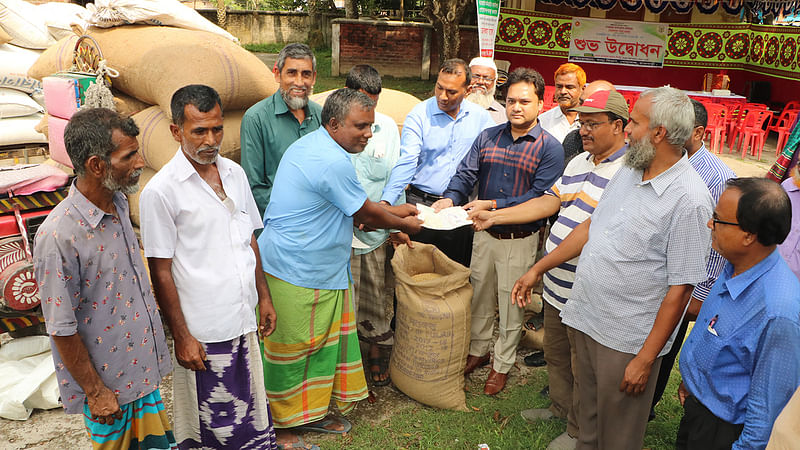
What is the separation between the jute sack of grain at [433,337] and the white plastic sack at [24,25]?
24.0 feet

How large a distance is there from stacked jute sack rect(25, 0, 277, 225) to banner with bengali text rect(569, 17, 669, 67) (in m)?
11.2

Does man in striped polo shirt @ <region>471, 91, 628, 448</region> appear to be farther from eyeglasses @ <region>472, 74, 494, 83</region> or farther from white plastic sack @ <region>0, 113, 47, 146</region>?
white plastic sack @ <region>0, 113, 47, 146</region>

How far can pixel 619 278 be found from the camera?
8.69 ft

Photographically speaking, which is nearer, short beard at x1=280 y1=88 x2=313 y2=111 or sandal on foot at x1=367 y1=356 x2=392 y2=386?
short beard at x1=280 y1=88 x2=313 y2=111

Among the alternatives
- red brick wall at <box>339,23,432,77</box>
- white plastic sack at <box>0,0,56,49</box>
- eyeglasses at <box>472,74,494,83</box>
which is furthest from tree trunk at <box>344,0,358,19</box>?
eyeglasses at <box>472,74,494,83</box>

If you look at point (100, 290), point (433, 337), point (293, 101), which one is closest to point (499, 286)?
point (433, 337)

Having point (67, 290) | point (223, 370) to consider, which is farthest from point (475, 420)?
point (67, 290)

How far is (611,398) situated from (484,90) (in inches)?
132

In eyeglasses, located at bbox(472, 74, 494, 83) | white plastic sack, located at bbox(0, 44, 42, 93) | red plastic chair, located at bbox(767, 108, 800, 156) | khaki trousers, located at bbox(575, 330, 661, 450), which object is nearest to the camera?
khaki trousers, located at bbox(575, 330, 661, 450)

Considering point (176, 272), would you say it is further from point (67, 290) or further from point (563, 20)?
point (563, 20)

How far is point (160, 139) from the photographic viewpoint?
13.9 ft

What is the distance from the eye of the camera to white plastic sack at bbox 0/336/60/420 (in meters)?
3.53

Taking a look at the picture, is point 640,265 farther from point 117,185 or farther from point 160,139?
point 160,139

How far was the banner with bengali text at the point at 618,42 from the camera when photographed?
13922 mm
